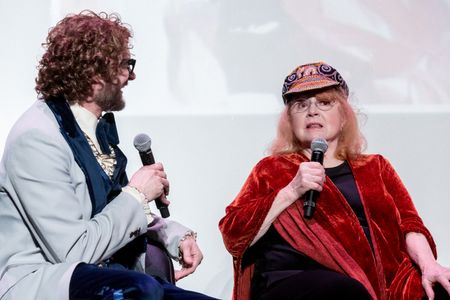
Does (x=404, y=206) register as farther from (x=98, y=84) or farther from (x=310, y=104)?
(x=98, y=84)

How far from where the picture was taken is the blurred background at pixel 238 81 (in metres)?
2.85

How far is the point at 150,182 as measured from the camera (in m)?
1.88

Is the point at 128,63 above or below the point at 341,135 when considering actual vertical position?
above

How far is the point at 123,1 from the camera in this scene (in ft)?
9.45

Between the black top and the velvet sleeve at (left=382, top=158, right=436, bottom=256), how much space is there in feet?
0.35

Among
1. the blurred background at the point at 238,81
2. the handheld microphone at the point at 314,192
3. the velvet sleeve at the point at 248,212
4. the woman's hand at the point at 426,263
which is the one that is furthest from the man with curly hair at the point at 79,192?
the blurred background at the point at 238,81

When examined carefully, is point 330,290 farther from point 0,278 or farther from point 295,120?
point 0,278

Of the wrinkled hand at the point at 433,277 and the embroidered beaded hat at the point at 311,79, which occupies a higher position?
the embroidered beaded hat at the point at 311,79

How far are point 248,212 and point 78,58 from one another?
24.0 inches

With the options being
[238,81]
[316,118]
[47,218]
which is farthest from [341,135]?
[47,218]

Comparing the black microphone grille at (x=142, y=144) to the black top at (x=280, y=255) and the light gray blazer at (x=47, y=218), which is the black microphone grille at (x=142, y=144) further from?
the black top at (x=280, y=255)

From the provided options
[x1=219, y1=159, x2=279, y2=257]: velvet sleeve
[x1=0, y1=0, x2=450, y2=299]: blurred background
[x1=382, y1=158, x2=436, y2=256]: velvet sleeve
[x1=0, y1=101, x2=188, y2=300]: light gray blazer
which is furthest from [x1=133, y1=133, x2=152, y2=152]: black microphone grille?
[x1=0, y1=0, x2=450, y2=299]: blurred background

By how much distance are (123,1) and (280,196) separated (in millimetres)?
1047

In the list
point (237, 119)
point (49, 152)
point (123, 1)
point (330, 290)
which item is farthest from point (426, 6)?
point (49, 152)
